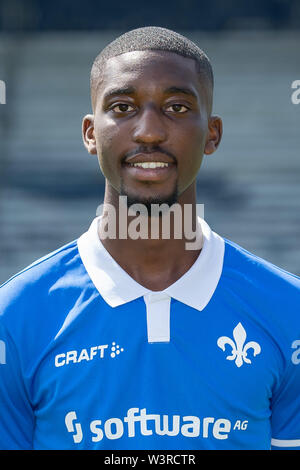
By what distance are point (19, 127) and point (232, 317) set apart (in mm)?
8060

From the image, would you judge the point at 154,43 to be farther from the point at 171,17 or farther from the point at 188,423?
the point at 171,17

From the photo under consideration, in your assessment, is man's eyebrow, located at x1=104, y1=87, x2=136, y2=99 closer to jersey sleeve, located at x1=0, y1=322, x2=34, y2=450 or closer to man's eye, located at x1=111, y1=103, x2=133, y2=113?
man's eye, located at x1=111, y1=103, x2=133, y2=113

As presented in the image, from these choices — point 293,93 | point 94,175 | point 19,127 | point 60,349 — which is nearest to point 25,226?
point 94,175

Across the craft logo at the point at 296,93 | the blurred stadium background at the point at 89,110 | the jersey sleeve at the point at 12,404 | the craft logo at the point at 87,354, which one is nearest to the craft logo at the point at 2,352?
the jersey sleeve at the point at 12,404

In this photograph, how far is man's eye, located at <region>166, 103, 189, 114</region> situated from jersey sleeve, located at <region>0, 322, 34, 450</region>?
0.60m

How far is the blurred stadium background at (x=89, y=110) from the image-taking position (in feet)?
25.7

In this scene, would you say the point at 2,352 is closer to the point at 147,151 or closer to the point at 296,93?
the point at 147,151

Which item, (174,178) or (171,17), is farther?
(171,17)

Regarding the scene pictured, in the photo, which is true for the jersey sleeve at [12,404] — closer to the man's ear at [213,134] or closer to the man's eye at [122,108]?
the man's eye at [122,108]

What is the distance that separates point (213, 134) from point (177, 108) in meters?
0.21

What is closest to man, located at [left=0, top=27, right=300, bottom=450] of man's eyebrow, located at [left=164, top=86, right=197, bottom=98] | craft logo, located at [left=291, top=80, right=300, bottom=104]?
man's eyebrow, located at [left=164, top=86, right=197, bottom=98]

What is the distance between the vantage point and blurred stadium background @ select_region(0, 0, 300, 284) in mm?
7826

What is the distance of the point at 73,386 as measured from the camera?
2.09 meters

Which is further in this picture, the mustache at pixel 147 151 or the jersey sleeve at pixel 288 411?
the jersey sleeve at pixel 288 411
